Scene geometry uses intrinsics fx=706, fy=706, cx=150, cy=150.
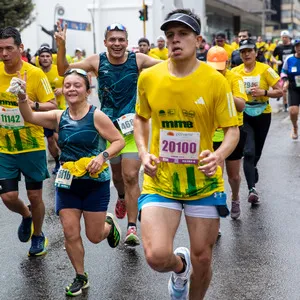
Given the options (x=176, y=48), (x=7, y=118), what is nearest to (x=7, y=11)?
(x=7, y=118)

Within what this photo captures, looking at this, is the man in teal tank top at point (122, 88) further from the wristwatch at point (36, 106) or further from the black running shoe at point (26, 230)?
the black running shoe at point (26, 230)

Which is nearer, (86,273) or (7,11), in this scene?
(86,273)

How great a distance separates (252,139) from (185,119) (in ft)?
13.5

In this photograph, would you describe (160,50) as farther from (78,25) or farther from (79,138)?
(78,25)

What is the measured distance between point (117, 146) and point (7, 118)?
4.19ft

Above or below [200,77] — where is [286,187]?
below

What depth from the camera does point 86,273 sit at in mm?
5512

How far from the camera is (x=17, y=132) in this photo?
6.20m

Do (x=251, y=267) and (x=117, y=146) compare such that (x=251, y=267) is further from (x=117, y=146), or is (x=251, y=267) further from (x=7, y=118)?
(x=7, y=118)

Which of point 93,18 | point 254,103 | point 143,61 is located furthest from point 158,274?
point 93,18

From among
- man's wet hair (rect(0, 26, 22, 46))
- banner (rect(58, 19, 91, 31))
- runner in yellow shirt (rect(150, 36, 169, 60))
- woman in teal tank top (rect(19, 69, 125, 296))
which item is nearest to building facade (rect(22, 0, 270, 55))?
banner (rect(58, 19, 91, 31))

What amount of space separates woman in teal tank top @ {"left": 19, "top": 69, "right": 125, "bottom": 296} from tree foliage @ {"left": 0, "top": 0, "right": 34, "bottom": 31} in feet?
89.9

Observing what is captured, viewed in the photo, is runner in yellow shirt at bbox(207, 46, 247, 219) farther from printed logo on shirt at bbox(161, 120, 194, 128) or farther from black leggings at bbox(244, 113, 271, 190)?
printed logo on shirt at bbox(161, 120, 194, 128)

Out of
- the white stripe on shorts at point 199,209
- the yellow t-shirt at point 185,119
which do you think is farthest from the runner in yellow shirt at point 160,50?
the white stripe on shorts at point 199,209
